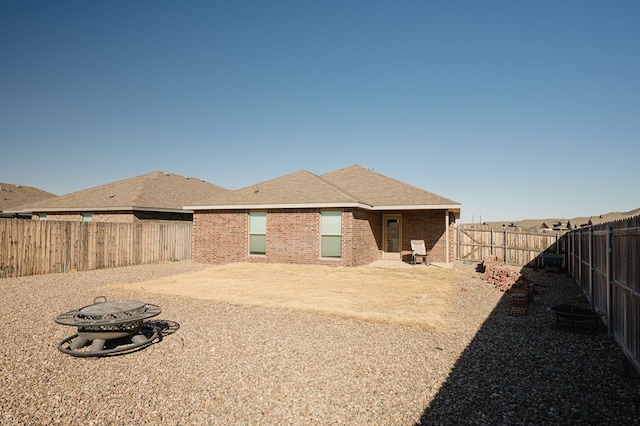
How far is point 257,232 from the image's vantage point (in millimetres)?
17562

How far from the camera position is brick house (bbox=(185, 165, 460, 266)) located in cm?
1620

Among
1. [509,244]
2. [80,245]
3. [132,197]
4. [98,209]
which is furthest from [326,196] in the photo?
[98,209]

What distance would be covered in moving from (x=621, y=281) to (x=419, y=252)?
11429 millimetres

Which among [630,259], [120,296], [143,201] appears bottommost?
[120,296]

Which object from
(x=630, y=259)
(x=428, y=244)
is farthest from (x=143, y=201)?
(x=630, y=259)

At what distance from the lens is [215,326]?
23.8 ft

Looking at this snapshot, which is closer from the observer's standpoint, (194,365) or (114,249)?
(194,365)

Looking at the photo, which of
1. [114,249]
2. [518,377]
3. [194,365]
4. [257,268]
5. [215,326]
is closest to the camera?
[518,377]

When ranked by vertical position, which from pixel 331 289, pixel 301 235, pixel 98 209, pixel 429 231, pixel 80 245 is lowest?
pixel 331 289

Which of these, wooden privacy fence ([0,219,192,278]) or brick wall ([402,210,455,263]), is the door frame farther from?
wooden privacy fence ([0,219,192,278])

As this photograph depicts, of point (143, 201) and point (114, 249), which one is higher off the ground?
point (143, 201)

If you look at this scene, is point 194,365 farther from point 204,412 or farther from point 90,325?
point 90,325

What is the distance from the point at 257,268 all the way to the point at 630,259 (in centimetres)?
1252

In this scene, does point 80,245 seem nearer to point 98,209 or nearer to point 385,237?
point 98,209
